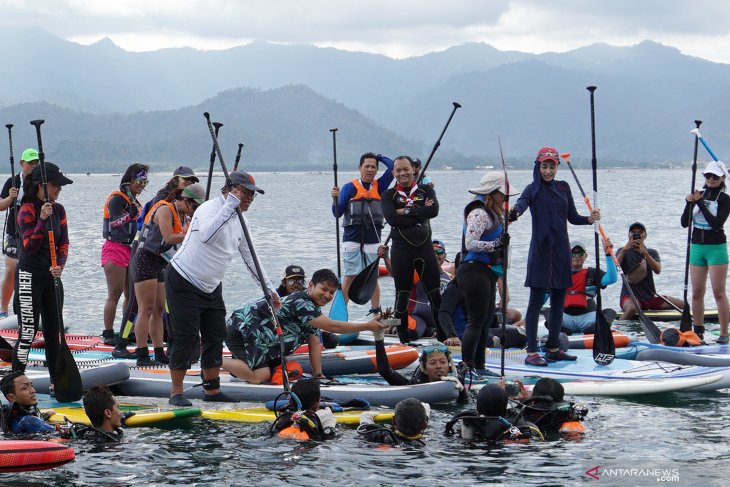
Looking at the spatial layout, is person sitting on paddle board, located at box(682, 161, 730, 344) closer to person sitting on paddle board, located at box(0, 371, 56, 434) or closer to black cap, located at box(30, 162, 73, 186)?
black cap, located at box(30, 162, 73, 186)

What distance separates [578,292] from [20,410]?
696 cm

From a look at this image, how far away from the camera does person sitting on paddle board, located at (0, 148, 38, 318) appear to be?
31.3 ft

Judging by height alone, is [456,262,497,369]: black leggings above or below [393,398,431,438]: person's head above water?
above

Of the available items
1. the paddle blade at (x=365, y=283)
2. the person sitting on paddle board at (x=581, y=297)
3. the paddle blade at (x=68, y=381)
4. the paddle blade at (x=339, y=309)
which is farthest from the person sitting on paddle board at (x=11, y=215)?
the person sitting on paddle board at (x=581, y=297)

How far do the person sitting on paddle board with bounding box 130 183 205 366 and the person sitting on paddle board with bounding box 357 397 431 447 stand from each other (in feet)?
8.83

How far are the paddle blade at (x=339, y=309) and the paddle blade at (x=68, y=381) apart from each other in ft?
9.52

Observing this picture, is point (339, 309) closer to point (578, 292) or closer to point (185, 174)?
point (185, 174)

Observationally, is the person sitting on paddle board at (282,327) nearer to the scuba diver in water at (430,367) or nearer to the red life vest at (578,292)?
the scuba diver in water at (430,367)

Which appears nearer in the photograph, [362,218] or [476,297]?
[476,297]

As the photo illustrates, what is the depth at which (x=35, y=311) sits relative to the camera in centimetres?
858

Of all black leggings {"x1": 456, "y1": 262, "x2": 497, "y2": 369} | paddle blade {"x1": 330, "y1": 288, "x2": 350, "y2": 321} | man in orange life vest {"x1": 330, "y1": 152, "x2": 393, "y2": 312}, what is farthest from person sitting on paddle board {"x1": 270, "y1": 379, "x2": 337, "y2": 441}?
man in orange life vest {"x1": 330, "y1": 152, "x2": 393, "y2": 312}

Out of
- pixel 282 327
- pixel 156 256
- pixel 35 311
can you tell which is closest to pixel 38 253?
pixel 35 311

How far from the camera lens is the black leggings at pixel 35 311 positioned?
336 inches

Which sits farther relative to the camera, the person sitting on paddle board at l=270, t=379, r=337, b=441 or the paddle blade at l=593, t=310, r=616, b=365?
the paddle blade at l=593, t=310, r=616, b=365
